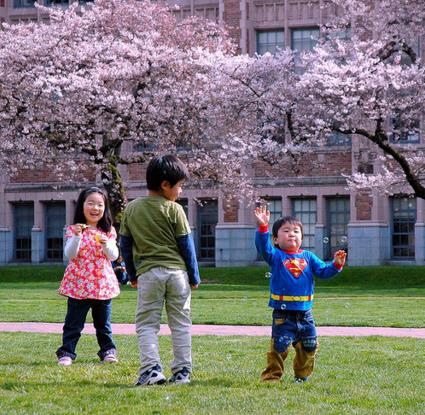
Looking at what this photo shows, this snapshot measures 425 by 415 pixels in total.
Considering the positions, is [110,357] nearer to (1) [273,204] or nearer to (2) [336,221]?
(2) [336,221]

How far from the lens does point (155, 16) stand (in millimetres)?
30391

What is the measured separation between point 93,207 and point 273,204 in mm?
27997

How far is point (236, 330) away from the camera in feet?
43.0

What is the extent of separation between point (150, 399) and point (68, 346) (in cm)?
236

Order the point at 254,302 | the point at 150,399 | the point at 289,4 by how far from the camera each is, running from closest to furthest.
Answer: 1. the point at 150,399
2. the point at 254,302
3. the point at 289,4

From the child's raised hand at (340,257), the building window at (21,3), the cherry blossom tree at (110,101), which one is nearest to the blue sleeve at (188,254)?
the child's raised hand at (340,257)

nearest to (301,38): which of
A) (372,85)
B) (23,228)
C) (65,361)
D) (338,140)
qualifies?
(338,140)

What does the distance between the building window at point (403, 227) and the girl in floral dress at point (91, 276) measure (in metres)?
27.1

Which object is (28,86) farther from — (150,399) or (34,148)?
(150,399)

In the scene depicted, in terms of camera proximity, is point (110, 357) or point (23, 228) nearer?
point (110, 357)

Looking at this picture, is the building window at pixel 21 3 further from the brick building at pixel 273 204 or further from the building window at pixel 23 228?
the building window at pixel 23 228

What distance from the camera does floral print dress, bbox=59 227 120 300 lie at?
30.0ft

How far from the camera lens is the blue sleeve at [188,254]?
783 centimetres

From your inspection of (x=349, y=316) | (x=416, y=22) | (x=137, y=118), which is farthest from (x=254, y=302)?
(x=416, y=22)
